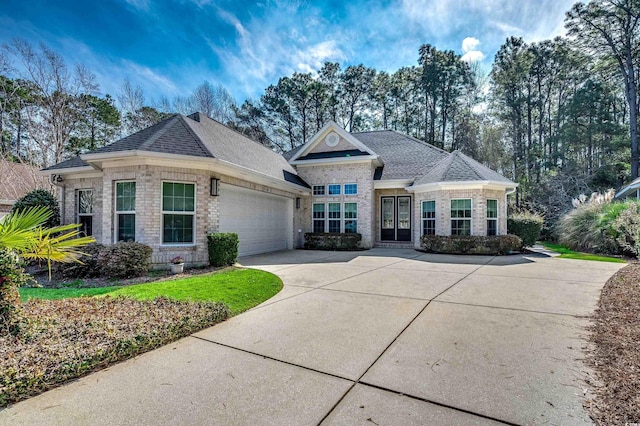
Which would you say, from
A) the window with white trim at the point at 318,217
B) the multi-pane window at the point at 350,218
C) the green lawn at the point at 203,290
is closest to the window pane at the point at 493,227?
the multi-pane window at the point at 350,218

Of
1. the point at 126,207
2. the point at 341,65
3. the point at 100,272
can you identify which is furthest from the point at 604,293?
the point at 341,65

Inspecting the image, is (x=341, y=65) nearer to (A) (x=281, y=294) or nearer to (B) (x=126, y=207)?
(B) (x=126, y=207)

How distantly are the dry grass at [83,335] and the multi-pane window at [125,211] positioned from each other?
4415 mm

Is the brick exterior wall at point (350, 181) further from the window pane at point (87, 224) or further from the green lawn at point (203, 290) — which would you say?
the window pane at point (87, 224)

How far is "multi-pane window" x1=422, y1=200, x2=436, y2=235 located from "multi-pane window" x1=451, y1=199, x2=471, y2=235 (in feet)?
2.78

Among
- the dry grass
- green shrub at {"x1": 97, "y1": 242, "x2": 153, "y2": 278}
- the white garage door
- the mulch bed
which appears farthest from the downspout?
the mulch bed

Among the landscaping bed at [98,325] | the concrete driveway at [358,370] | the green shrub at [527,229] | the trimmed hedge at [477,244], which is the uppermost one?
the green shrub at [527,229]

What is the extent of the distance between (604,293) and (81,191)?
52.9ft

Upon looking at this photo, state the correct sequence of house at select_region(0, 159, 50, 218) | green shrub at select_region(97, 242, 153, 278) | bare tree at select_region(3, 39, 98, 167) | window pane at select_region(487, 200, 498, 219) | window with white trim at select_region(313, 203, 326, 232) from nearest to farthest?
green shrub at select_region(97, 242, 153, 278) → window pane at select_region(487, 200, 498, 219) → window with white trim at select_region(313, 203, 326, 232) → bare tree at select_region(3, 39, 98, 167) → house at select_region(0, 159, 50, 218)

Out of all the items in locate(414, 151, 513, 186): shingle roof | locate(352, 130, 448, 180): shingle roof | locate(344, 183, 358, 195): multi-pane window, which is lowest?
locate(344, 183, 358, 195): multi-pane window

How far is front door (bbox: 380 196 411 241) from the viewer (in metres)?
17.0

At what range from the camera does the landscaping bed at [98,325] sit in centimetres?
276

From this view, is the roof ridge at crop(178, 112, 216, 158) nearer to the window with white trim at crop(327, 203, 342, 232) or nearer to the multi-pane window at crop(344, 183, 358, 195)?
the window with white trim at crop(327, 203, 342, 232)

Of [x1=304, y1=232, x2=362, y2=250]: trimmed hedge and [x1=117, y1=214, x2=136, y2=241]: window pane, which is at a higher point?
[x1=117, y1=214, x2=136, y2=241]: window pane
